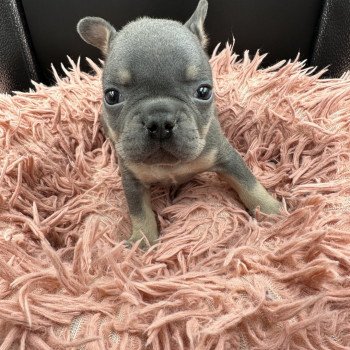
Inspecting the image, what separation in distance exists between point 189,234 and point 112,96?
0.45 metres

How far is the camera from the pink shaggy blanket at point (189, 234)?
3.00 feet

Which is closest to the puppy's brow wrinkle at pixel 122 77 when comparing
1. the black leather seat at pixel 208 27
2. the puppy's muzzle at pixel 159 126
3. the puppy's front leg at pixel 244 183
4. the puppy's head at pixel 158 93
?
the puppy's head at pixel 158 93

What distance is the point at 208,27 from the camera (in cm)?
213

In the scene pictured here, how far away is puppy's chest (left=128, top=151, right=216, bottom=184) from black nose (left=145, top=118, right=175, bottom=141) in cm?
22

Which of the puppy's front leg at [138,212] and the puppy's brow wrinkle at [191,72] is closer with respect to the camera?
the puppy's brow wrinkle at [191,72]

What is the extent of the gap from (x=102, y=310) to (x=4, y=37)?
153 cm

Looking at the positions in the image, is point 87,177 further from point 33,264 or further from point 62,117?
point 33,264

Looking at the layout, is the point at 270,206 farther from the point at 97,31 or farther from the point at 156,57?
the point at 97,31

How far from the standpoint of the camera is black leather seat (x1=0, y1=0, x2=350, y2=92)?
2018mm

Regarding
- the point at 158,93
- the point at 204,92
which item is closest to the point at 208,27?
the point at 204,92

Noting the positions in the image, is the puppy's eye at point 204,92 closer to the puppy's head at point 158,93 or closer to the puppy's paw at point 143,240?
the puppy's head at point 158,93

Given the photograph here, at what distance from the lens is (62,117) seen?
189 cm

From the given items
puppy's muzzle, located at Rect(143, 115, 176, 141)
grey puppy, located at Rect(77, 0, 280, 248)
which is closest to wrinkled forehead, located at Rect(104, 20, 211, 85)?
grey puppy, located at Rect(77, 0, 280, 248)

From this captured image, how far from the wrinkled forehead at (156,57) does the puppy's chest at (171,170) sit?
0.83ft
